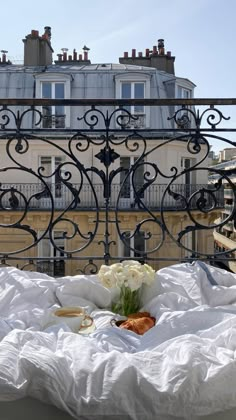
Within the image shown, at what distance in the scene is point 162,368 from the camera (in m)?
0.87

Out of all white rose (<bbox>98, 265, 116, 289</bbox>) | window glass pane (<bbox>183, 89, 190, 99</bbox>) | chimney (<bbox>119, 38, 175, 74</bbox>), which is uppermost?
chimney (<bbox>119, 38, 175, 74</bbox>)

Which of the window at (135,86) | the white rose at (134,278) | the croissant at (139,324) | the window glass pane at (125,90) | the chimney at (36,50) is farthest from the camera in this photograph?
the chimney at (36,50)

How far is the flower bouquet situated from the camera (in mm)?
1399

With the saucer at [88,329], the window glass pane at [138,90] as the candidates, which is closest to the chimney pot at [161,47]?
the window glass pane at [138,90]

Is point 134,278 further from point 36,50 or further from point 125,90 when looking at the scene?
point 36,50

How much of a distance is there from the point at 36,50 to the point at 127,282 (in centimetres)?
1215

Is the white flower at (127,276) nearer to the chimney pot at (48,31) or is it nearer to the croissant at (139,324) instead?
the croissant at (139,324)

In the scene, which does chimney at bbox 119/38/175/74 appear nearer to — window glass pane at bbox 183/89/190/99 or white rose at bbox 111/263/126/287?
window glass pane at bbox 183/89/190/99

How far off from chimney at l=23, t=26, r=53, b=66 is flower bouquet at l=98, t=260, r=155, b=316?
469 inches

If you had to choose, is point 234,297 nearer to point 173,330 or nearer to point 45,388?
point 173,330

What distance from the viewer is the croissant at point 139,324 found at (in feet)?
4.01

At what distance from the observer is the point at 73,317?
126 centimetres

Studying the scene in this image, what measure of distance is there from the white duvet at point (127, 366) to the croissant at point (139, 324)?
0.04 meters

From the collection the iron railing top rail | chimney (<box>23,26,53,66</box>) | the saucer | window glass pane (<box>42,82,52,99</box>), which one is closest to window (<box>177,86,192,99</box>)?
window glass pane (<box>42,82,52,99</box>)
